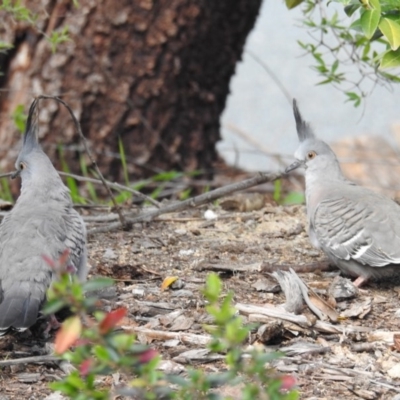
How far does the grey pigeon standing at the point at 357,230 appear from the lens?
165 inches

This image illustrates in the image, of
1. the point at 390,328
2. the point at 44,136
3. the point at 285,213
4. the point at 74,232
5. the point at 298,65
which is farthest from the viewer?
the point at 298,65

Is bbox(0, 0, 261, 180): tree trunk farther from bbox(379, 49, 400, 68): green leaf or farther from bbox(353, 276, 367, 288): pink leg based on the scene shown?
bbox(353, 276, 367, 288): pink leg

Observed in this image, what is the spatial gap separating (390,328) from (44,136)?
387cm

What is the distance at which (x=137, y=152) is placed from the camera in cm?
704

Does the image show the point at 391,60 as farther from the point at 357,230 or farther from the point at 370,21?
the point at 357,230

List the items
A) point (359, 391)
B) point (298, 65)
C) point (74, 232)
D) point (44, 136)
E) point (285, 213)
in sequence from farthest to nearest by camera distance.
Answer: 1. point (298, 65)
2. point (44, 136)
3. point (285, 213)
4. point (74, 232)
5. point (359, 391)

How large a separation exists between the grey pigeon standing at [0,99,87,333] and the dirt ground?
23 cm

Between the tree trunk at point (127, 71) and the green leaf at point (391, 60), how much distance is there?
294 centimetres

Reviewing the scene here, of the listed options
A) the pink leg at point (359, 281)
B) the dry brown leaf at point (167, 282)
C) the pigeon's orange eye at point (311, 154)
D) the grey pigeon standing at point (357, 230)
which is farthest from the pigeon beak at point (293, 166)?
the dry brown leaf at point (167, 282)

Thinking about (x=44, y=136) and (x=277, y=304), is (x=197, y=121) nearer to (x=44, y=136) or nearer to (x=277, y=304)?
(x=44, y=136)

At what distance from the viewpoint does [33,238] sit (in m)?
3.73

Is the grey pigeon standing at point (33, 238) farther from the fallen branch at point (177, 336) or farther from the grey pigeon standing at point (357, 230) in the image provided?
the grey pigeon standing at point (357, 230)

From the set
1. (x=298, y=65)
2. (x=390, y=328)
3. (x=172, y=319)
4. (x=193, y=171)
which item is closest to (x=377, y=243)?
(x=390, y=328)

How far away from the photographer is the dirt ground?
3273 mm
